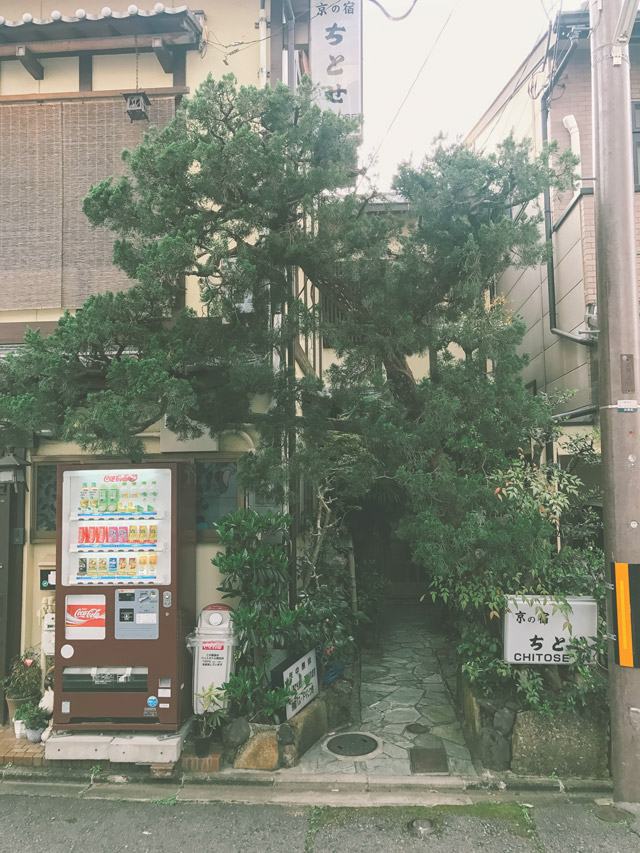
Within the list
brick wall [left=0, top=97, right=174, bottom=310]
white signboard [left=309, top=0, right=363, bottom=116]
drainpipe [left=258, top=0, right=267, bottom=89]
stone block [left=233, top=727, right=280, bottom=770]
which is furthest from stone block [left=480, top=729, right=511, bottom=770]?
drainpipe [left=258, top=0, right=267, bottom=89]

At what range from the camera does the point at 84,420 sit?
5.04 m

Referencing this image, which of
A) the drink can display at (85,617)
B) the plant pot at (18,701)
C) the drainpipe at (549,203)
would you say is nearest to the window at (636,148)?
the drainpipe at (549,203)

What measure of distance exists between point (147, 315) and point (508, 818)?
549cm

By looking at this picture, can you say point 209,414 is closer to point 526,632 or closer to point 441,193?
point 441,193

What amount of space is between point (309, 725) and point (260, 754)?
2.40 ft

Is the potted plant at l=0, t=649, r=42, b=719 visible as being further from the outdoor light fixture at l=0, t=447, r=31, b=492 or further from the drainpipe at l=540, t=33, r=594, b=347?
the drainpipe at l=540, t=33, r=594, b=347

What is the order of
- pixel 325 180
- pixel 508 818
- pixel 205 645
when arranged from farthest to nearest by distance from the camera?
pixel 205 645 < pixel 325 180 < pixel 508 818

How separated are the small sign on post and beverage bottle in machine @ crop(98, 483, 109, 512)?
8.06 ft

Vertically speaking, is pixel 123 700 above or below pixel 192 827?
above

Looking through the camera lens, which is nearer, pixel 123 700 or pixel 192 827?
pixel 192 827

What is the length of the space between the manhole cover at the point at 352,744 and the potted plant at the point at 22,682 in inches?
133

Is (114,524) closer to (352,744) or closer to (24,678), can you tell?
(24,678)

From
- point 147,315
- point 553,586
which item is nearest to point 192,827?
point 553,586

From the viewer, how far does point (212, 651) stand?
239 inches
